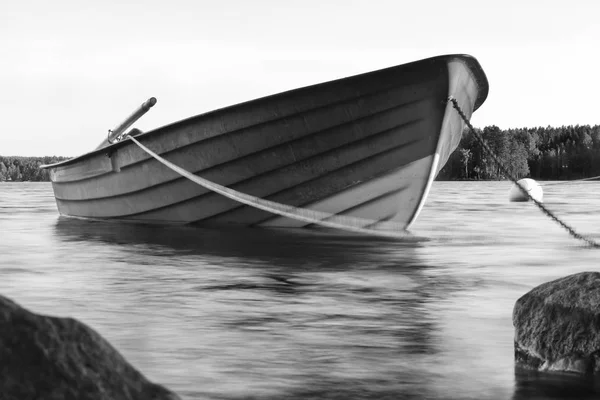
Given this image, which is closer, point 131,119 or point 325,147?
point 325,147

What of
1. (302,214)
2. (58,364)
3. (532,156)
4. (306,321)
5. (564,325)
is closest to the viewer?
(58,364)

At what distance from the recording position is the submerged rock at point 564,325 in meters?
4.93

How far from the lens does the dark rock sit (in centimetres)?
234

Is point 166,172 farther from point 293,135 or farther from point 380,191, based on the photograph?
point 380,191

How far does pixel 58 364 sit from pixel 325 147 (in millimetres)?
11810

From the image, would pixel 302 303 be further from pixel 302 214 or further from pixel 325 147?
pixel 302 214

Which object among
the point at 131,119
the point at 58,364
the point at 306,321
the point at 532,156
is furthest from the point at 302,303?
the point at 532,156

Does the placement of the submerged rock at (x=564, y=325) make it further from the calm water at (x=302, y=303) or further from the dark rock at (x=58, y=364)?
the dark rock at (x=58, y=364)

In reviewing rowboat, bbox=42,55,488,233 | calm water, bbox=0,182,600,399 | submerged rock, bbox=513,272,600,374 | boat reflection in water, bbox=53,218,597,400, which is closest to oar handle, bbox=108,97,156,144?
rowboat, bbox=42,55,488,233

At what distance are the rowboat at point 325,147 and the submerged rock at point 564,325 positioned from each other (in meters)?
8.14

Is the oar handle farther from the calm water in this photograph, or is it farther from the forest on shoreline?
the forest on shoreline

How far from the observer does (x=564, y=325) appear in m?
4.99

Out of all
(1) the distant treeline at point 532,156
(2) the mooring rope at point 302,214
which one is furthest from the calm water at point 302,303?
(1) the distant treeline at point 532,156

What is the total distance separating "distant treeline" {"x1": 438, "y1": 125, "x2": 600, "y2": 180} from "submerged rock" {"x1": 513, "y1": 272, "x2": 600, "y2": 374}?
96519 mm
